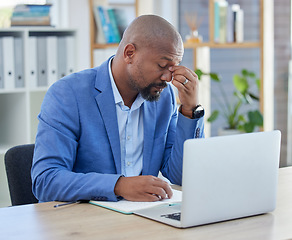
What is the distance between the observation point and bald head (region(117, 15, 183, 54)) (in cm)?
185

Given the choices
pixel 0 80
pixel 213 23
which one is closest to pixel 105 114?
pixel 0 80

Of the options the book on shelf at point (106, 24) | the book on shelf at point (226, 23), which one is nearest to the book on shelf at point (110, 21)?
the book on shelf at point (106, 24)

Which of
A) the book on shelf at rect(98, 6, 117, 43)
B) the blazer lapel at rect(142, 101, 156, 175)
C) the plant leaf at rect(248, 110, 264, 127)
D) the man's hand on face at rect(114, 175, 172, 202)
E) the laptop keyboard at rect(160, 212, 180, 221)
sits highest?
the book on shelf at rect(98, 6, 117, 43)

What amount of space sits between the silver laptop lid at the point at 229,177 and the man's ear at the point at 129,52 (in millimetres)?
657

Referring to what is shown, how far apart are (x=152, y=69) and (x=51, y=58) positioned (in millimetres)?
1497

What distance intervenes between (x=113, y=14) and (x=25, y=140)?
3.45ft

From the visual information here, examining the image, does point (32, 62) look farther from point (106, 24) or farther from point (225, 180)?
point (225, 180)

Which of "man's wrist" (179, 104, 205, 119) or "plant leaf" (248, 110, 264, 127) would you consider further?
"plant leaf" (248, 110, 264, 127)

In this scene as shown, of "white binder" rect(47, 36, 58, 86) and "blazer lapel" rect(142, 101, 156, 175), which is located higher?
"white binder" rect(47, 36, 58, 86)

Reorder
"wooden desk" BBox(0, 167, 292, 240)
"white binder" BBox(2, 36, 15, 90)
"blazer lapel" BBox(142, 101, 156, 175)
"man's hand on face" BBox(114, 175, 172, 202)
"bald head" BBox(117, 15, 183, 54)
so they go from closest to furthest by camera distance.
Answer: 1. "wooden desk" BBox(0, 167, 292, 240)
2. "man's hand on face" BBox(114, 175, 172, 202)
3. "bald head" BBox(117, 15, 183, 54)
4. "blazer lapel" BBox(142, 101, 156, 175)
5. "white binder" BBox(2, 36, 15, 90)

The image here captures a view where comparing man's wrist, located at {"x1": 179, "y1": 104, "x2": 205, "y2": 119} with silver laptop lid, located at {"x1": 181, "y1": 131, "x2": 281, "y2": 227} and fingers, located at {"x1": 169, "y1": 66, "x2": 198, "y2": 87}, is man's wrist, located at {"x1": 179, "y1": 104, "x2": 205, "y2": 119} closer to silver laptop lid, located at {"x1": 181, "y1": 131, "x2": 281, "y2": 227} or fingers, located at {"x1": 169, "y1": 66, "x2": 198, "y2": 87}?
fingers, located at {"x1": 169, "y1": 66, "x2": 198, "y2": 87}

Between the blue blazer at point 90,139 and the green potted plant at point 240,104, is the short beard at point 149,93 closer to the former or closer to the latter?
the blue blazer at point 90,139

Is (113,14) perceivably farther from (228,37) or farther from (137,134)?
(137,134)

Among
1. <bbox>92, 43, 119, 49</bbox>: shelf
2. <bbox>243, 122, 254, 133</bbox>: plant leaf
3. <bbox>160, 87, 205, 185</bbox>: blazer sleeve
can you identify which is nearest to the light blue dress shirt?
<bbox>160, 87, 205, 185</bbox>: blazer sleeve
